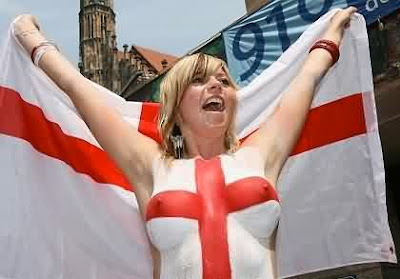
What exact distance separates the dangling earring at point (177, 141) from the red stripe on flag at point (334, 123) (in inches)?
30.9

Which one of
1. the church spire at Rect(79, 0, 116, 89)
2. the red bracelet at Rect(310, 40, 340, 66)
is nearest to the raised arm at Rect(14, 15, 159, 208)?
the red bracelet at Rect(310, 40, 340, 66)

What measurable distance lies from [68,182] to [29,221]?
0.85 feet

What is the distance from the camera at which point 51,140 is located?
283 cm

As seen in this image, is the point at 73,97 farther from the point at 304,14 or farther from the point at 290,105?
the point at 304,14

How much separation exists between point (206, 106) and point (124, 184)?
0.85 meters

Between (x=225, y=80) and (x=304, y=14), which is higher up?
(x=304, y=14)

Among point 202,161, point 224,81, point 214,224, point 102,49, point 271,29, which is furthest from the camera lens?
point 102,49

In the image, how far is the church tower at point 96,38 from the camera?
189 feet

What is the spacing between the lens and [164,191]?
6.46 feet

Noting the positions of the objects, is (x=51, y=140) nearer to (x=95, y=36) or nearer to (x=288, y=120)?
(x=288, y=120)

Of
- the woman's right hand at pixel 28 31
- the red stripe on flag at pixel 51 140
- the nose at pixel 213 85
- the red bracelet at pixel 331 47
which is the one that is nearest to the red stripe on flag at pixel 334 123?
the red bracelet at pixel 331 47

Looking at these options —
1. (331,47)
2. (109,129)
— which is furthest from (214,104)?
(331,47)

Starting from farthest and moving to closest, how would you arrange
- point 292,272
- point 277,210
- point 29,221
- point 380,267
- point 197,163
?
point 380,267, point 292,272, point 29,221, point 197,163, point 277,210

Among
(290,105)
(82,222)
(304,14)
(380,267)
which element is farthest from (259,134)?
(380,267)
